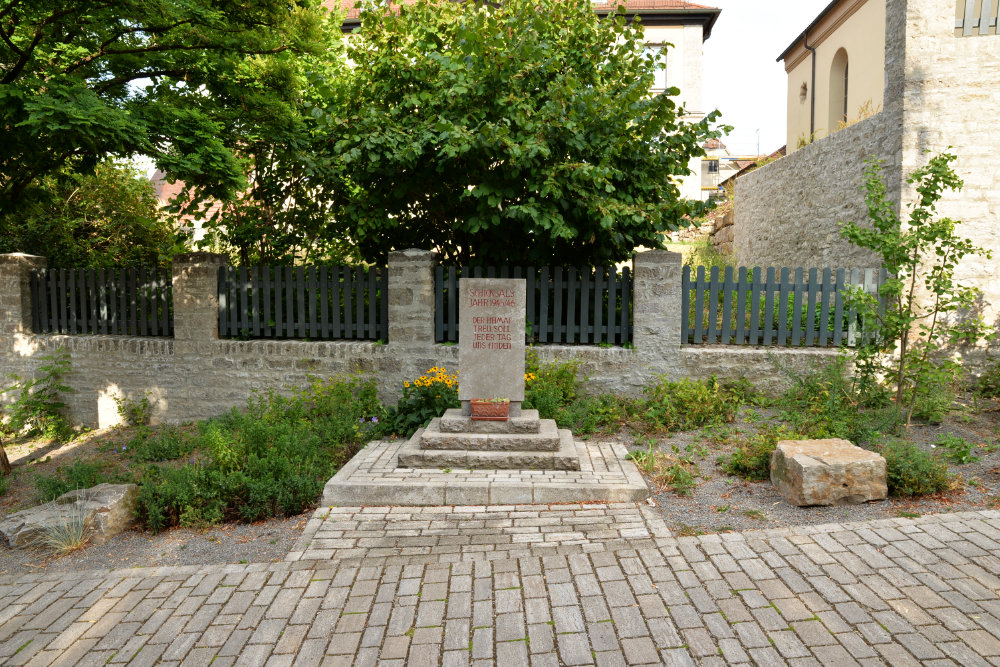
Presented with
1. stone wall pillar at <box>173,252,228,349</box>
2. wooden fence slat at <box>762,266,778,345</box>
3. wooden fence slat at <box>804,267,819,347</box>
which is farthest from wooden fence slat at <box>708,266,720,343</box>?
stone wall pillar at <box>173,252,228,349</box>

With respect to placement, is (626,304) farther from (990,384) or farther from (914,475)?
(990,384)

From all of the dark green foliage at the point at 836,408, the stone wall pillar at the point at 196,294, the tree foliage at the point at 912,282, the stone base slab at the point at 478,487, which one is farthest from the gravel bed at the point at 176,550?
the tree foliage at the point at 912,282

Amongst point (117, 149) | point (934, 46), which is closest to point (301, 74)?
point (117, 149)

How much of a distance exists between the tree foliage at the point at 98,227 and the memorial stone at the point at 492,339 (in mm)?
7274

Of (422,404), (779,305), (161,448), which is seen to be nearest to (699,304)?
(779,305)

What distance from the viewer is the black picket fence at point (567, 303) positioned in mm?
8047

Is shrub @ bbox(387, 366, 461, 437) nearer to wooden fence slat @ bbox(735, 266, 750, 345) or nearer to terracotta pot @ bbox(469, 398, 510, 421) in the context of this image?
terracotta pot @ bbox(469, 398, 510, 421)

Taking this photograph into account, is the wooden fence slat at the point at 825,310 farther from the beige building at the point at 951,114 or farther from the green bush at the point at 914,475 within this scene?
the green bush at the point at 914,475

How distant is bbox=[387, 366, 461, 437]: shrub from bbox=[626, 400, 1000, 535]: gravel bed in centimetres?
→ 255

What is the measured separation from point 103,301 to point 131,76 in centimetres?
364

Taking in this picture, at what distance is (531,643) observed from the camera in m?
3.30

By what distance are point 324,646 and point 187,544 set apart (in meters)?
2.03

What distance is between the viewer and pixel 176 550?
4676 millimetres

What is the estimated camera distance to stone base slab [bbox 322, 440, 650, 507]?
17.4 feet
